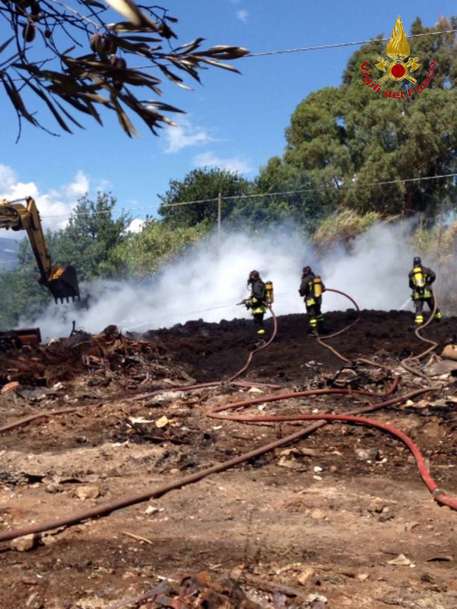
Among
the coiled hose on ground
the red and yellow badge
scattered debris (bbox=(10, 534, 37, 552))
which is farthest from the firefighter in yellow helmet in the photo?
the red and yellow badge

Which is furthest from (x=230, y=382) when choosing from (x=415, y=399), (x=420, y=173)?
(x=420, y=173)

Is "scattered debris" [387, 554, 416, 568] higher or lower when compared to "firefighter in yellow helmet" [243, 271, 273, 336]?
lower

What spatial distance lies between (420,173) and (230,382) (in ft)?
84.4

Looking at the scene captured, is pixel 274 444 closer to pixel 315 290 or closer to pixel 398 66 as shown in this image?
pixel 315 290

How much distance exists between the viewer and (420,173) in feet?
109

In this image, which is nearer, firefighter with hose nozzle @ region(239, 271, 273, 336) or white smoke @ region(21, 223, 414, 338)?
firefighter with hose nozzle @ region(239, 271, 273, 336)

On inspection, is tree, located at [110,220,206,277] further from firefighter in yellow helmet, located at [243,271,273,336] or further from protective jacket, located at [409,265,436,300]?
protective jacket, located at [409,265,436,300]

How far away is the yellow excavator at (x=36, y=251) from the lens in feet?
43.8

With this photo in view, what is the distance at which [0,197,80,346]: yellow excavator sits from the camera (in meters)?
13.4

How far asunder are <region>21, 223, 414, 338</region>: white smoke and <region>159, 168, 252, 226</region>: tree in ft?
15.4

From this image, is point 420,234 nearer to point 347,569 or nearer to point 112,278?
point 112,278

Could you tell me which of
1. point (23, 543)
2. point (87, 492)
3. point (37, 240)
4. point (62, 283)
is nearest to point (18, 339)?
point (62, 283)

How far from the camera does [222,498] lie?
5727 mm

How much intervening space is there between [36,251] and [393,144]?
23635 millimetres
